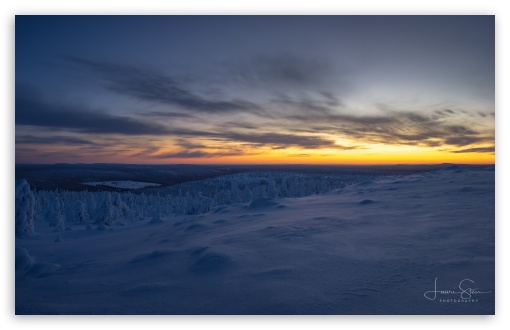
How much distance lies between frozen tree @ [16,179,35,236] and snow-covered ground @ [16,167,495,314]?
2.49 ft

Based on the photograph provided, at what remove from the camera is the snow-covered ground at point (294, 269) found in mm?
3285

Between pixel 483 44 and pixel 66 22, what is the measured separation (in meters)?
8.79

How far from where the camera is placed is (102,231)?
8250 mm

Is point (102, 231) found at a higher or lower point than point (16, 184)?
lower

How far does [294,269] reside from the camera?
143 inches

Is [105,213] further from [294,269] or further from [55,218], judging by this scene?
[294,269]

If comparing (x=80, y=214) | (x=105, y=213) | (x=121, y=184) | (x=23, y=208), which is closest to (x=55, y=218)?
(x=105, y=213)

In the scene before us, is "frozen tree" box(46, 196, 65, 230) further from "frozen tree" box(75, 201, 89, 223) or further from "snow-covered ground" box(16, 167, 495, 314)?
"snow-covered ground" box(16, 167, 495, 314)

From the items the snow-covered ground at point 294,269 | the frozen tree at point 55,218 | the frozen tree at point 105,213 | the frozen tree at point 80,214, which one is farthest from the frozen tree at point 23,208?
the frozen tree at point 80,214

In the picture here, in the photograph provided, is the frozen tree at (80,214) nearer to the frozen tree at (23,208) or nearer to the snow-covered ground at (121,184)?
the snow-covered ground at (121,184)

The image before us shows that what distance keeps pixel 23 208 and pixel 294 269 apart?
6.05 metres

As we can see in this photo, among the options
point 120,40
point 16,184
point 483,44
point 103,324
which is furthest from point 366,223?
point 16,184

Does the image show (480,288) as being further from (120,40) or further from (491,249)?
(120,40)

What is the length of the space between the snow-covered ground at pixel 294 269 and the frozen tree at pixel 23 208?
2.49 feet
